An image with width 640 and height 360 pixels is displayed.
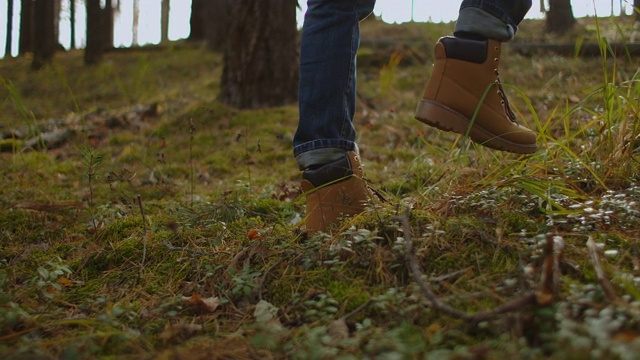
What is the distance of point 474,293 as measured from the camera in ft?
4.23

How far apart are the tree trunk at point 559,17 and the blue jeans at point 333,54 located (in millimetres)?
6829

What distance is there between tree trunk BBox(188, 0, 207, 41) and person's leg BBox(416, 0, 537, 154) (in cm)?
1078

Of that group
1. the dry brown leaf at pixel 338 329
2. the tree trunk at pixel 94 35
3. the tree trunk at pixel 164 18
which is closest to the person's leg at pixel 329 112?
the dry brown leaf at pixel 338 329

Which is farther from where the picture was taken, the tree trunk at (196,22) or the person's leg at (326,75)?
the tree trunk at (196,22)

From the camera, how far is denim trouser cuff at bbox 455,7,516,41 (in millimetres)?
1769

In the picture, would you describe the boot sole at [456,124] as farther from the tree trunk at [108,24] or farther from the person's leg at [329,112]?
the tree trunk at [108,24]

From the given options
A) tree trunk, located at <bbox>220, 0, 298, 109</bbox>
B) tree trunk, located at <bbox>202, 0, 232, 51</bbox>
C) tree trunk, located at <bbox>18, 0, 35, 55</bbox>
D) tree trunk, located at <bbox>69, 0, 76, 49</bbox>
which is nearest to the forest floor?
tree trunk, located at <bbox>220, 0, 298, 109</bbox>

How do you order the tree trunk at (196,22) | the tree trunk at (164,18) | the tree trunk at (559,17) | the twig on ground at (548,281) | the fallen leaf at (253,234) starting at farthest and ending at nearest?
1. the tree trunk at (164,18)
2. the tree trunk at (196,22)
3. the tree trunk at (559,17)
4. the fallen leaf at (253,234)
5. the twig on ground at (548,281)

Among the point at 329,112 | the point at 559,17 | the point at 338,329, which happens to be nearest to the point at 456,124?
the point at 329,112

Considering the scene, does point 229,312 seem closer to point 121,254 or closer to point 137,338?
point 137,338

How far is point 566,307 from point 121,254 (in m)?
1.44

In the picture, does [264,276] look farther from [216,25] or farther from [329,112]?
[216,25]

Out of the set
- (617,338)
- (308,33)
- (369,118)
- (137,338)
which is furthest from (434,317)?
(369,118)

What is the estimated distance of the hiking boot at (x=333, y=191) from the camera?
185cm
